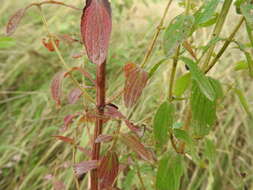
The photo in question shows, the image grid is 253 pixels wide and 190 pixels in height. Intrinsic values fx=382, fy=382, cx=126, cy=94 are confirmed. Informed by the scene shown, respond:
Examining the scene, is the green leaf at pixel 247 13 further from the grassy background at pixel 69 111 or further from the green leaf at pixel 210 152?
the grassy background at pixel 69 111

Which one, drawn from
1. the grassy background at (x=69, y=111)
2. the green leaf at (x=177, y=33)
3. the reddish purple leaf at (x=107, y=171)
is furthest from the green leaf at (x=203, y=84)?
the grassy background at (x=69, y=111)

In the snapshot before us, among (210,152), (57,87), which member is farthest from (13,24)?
(210,152)

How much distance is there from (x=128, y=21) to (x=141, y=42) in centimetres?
32

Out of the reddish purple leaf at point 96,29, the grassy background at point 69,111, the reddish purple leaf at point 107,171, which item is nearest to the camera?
the reddish purple leaf at point 96,29

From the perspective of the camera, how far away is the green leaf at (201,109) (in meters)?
0.52

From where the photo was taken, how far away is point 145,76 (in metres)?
0.48

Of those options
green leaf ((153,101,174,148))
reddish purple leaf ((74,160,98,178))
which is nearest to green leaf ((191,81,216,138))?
green leaf ((153,101,174,148))

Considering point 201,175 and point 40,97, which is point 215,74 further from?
point 40,97

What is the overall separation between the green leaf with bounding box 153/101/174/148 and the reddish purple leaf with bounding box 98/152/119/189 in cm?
7

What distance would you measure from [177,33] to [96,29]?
10 centimetres

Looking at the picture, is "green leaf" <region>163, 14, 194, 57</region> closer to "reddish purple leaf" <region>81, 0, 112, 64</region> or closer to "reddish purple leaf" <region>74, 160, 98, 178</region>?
"reddish purple leaf" <region>81, 0, 112, 64</region>

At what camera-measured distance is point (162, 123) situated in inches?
20.7

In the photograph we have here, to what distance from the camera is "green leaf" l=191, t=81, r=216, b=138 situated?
0.52m

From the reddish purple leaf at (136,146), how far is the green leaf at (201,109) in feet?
0.29
